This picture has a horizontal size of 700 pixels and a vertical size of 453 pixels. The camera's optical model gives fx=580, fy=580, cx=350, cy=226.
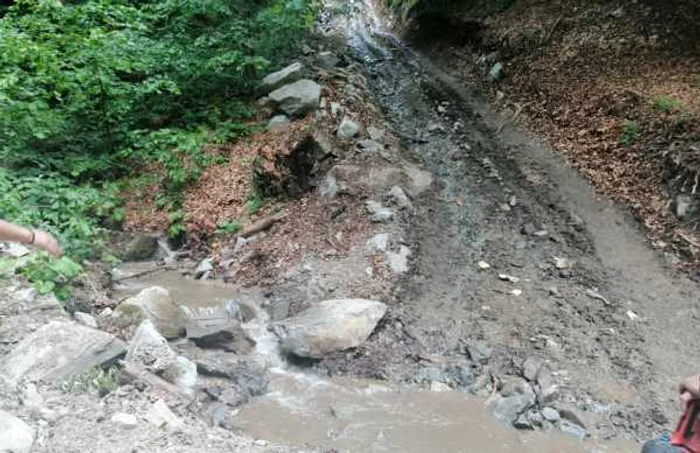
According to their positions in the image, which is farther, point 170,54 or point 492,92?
point 492,92

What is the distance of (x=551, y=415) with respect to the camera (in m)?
5.51

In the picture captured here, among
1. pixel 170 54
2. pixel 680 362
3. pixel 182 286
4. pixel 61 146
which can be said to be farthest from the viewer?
pixel 170 54

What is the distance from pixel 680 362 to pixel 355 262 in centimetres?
398

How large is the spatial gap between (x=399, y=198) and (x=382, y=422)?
4.25m

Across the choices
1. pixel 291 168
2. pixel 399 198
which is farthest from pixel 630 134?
pixel 291 168

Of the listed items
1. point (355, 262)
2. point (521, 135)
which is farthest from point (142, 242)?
point (521, 135)

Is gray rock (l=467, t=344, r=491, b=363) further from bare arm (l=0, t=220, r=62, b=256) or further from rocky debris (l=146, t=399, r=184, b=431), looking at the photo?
bare arm (l=0, t=220, r=62, b=256)

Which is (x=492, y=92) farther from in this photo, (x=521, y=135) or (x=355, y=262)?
(x=355, y=262)

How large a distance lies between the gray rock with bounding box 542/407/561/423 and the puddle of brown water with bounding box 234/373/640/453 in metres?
0.18

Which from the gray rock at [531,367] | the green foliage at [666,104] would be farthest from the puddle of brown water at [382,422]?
the green foliage at [666,104]

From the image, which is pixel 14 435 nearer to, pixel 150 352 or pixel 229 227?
pixel 150 352

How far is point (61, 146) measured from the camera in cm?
1109

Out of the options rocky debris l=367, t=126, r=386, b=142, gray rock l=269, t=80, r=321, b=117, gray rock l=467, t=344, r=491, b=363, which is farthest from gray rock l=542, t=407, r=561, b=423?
gray rock l=269, t=80, r=321, b=117

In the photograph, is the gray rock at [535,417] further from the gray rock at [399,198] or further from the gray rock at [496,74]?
the gray rock at [496,74]
